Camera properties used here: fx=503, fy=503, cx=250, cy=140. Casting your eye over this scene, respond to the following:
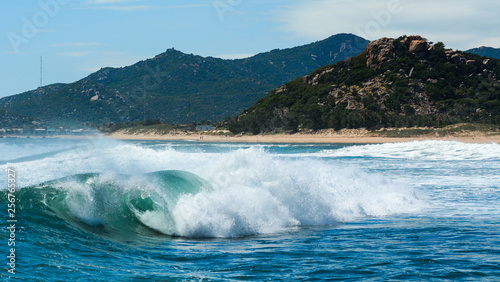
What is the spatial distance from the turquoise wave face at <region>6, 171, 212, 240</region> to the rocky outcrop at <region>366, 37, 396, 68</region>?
291 ft

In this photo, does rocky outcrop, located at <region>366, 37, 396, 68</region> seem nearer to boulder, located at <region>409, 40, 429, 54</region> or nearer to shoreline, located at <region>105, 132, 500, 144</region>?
boulder, located at <region>409, 40, 429, 54</region>

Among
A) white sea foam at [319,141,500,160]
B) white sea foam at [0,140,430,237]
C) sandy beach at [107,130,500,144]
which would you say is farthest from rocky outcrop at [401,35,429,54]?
white sea foam at [0,140,430,237]

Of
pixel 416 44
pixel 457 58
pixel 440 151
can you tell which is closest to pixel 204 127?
pixel 416 44

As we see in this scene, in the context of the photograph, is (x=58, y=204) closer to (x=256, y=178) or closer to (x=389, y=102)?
(x=256, y=178)

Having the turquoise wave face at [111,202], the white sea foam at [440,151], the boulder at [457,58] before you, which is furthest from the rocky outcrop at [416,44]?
the turquoise wave face at [111,202]

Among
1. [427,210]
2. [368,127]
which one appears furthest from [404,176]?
[368,127]

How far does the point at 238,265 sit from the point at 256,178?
5.71 metres

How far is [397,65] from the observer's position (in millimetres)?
93812

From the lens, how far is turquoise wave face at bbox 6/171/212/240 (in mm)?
10508

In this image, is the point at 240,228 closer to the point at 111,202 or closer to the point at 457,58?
the point at 111,202

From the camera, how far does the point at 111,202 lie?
1131 cm

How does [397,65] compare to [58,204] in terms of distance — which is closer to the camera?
[58,204]

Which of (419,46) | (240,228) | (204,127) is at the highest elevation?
(419,46)

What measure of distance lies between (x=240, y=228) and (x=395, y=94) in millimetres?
81649
